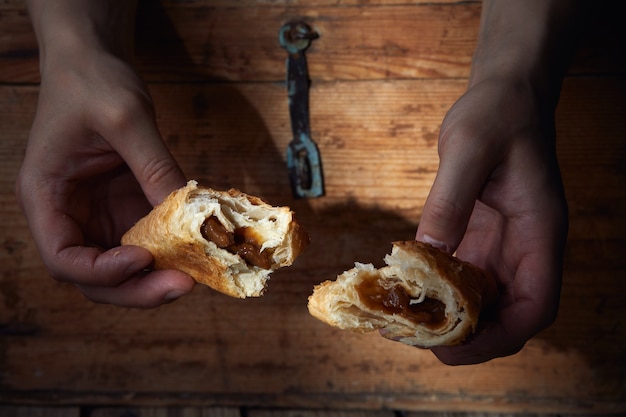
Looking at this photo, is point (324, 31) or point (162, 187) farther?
point (324, 31)

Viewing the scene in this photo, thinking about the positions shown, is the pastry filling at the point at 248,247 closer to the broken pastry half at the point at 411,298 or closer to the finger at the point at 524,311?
the broken pastry half at the point at 411,298

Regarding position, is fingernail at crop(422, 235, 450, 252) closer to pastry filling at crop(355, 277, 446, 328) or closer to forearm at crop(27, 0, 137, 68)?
pastry filling at crop(355, 277, 446, 328)

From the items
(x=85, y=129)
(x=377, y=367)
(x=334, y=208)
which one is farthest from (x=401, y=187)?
(x=85, y=129)

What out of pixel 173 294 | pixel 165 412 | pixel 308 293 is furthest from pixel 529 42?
pixel 165 412

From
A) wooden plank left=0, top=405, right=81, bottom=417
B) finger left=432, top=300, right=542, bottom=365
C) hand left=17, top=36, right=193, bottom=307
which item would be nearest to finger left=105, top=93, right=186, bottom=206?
hand left=17, top=36, right=193, bottom=307

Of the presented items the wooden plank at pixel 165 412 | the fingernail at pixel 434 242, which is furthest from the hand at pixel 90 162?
the wooden plank at pixel 165 412

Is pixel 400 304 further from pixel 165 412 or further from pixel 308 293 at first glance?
pixel 165 412

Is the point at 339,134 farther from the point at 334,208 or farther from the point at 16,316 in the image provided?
the point at 16,316

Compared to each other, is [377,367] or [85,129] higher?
[85,129]
